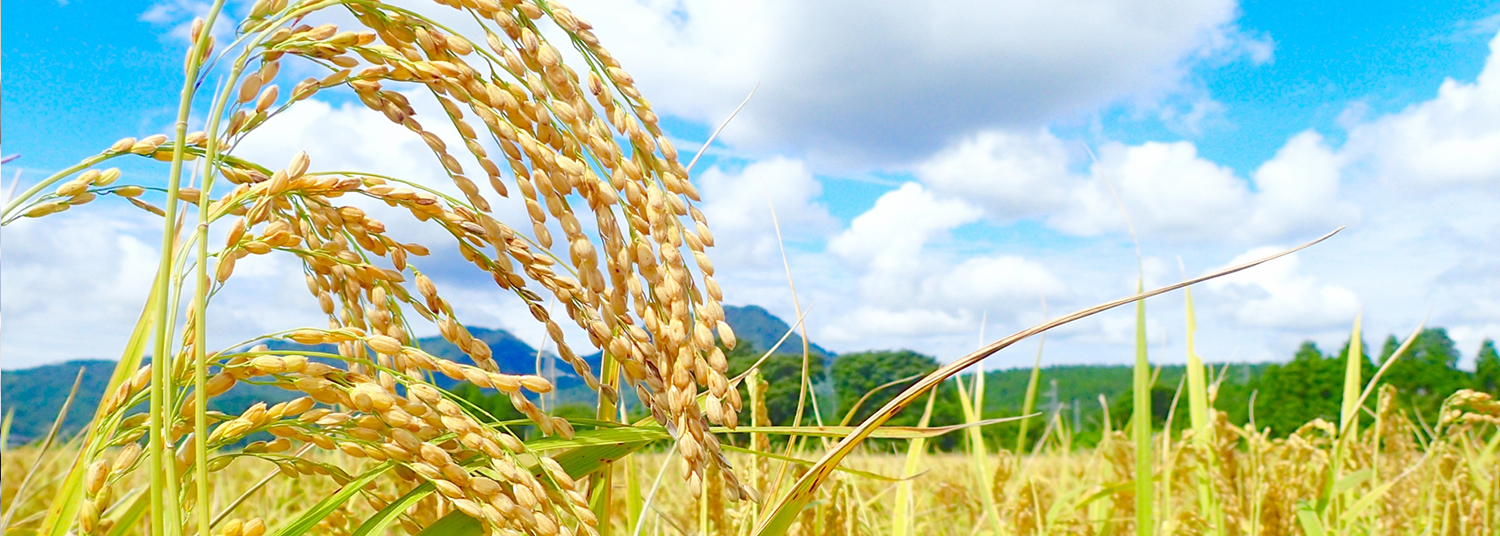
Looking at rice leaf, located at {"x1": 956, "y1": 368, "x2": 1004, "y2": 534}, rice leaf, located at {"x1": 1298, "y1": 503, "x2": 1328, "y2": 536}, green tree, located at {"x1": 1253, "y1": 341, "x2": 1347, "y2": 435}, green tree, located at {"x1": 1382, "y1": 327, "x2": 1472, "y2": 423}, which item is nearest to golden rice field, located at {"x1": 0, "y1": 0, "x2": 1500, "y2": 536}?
rice leaf, located at {"x1": 956, "y1": 368, "x2": 1004, "y2": 534}

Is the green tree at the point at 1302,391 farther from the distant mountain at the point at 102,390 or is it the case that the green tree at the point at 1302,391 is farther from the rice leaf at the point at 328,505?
the rice leaf at the point at 328,505

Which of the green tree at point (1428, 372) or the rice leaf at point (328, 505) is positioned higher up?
the green tree at point (1428, 372)

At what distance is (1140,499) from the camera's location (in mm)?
1670

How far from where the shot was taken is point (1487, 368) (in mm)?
18453

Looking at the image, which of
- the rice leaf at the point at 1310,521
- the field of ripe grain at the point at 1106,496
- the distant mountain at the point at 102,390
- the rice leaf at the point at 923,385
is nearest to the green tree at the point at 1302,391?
the field of ripe grain at the point at 1106,496

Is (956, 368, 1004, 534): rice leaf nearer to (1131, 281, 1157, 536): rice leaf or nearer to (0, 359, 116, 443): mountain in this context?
(1131, 281, 1157, 536): rice leaf

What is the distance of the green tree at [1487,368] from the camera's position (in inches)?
718

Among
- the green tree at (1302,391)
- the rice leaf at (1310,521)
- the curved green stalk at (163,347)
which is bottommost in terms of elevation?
the rice leaf at (1310,521)

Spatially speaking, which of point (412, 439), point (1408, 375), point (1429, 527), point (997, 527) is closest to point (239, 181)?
point (412, 439)

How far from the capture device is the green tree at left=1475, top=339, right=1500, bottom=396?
18.2 metres

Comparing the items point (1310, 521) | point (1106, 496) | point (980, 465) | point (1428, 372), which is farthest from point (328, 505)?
point (1428, 372)

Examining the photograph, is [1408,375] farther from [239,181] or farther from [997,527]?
[239,181]

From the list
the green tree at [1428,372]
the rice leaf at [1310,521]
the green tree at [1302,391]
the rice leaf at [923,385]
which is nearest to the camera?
the rice leaf at [923,385]

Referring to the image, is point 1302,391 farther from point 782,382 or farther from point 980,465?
point 980,465
